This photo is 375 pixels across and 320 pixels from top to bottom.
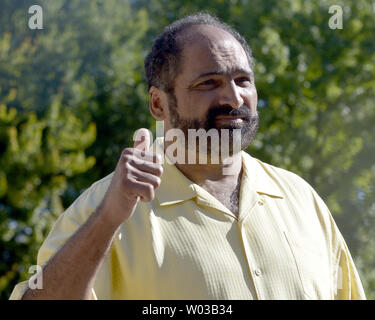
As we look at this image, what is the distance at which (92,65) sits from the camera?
41.5 ft

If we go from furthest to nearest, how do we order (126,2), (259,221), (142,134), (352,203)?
1. (126,2)
2. (352,203)
3. (259,221)
4. (142,134)

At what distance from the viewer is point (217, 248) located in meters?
2.02

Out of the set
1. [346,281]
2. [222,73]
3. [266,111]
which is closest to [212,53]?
[222,73]

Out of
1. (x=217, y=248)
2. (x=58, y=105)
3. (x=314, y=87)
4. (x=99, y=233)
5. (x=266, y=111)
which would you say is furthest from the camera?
(x=58, y=105)

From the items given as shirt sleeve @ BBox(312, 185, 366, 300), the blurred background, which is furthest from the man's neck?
the blurred background

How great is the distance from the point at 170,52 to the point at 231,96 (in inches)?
15.1

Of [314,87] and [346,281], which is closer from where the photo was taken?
[346,281]

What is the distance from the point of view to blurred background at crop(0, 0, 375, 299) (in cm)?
1009

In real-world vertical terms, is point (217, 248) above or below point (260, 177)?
below

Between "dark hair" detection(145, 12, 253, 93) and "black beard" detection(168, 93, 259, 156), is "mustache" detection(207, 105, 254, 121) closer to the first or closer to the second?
"black beard" detection(168, 93, 259, 156)

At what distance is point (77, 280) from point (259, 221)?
651mm

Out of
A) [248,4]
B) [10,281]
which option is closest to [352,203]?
[248,4]

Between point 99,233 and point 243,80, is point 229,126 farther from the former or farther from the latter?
point 99,233
